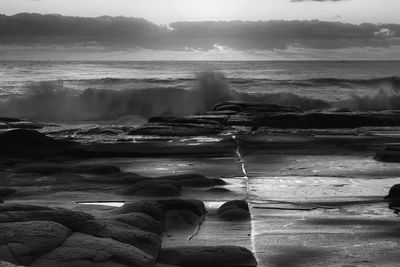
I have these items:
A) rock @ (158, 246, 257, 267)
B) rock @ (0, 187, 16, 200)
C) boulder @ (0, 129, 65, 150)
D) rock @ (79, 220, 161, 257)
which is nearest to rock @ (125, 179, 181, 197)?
rock @ (0, 187, 16, 200)

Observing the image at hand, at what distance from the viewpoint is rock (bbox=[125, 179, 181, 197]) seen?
29.4 ft

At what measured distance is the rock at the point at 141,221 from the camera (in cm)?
626

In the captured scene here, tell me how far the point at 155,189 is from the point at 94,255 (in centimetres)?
412

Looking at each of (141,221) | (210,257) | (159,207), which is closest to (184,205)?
(159,207)

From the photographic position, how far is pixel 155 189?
900 cm

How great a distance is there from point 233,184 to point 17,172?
3823mm

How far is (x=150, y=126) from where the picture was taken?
722 inches

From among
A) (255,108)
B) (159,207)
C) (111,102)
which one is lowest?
(111,102)

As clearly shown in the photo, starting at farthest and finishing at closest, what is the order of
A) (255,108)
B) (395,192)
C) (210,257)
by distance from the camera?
(255,108), (395,192), (210,257)

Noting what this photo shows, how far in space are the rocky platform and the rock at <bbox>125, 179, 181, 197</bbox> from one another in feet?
0.07

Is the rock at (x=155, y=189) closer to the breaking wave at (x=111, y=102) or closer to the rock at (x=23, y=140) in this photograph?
the rock at (x=23, y=140)

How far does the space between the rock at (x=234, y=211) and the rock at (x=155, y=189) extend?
Result: 4.20 feet

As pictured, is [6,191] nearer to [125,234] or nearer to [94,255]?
[125,234]

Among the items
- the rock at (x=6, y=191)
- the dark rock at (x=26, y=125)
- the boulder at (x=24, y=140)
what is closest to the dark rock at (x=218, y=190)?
the rock at (x=6, y=191)
